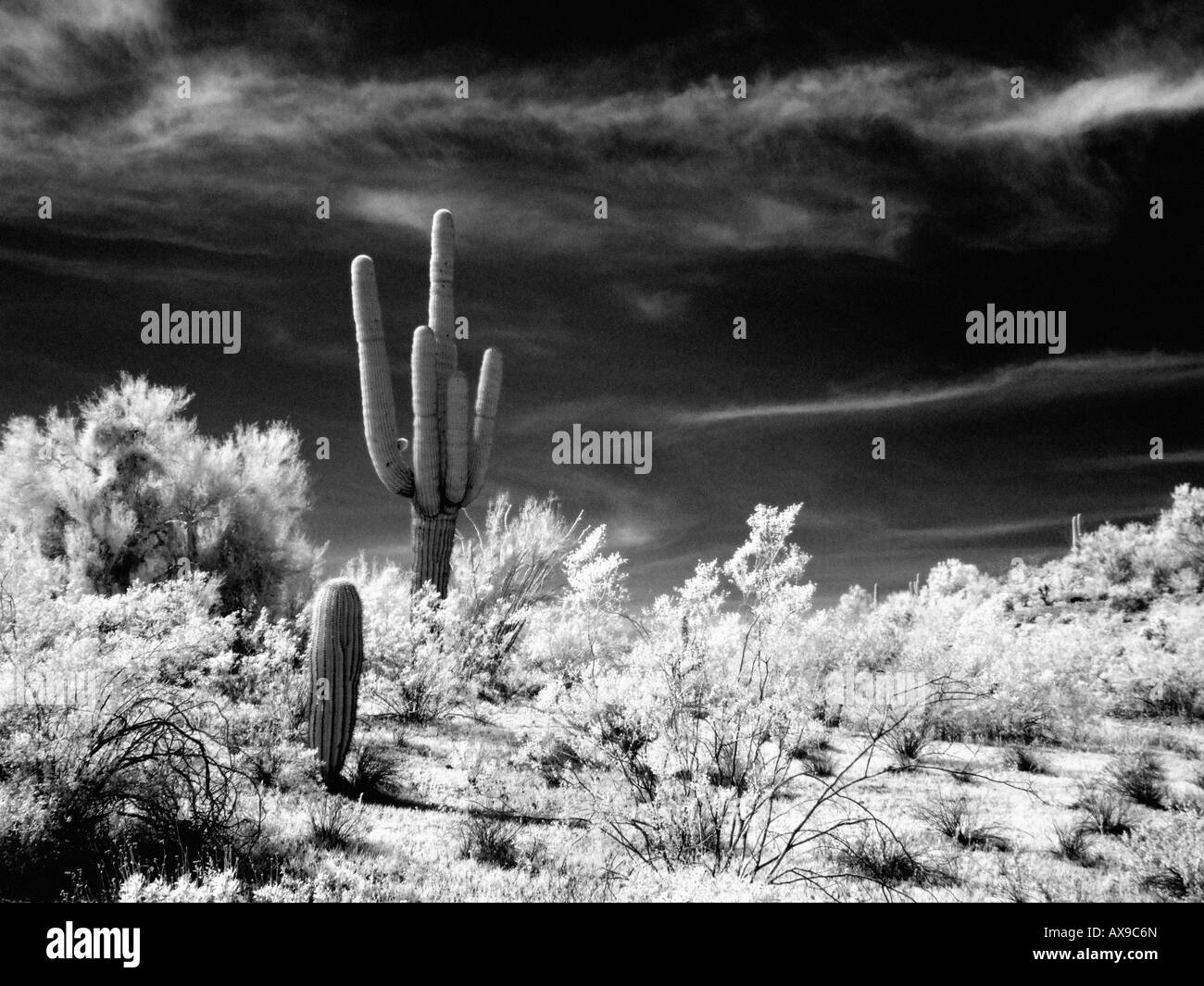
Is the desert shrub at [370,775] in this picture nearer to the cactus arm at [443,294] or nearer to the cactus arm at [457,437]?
the cactus arm at [457,437]

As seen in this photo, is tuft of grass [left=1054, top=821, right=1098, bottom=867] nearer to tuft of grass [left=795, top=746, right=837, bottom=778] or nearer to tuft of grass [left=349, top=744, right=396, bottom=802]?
tuft of grass [left=795, top=746, right=837, bottom=778]

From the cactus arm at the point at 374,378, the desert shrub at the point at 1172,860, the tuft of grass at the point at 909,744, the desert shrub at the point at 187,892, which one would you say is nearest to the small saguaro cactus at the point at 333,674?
the desert shrub at the point at 187,892

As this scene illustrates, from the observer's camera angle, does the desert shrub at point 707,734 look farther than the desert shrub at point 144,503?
No

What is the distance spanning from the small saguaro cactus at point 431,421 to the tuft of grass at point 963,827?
714 centimetres

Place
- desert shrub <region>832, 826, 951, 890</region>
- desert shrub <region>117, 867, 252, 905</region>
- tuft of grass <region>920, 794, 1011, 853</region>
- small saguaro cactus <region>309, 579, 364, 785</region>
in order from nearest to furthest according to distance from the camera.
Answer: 1. desert shrub <region>117, 867, 252, 905</region>
2. desert shrub <region>832, 826, 951, 890</region>
3. tuft of grass <region>920, 794, 1011, 853</region>
4. small saguaro cactus <region>309, 579, 364, 785</region>

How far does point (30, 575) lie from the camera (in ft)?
32.8

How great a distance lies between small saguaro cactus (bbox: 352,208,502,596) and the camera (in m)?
10.8

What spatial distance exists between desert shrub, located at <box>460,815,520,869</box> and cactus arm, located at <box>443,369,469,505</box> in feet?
20.0

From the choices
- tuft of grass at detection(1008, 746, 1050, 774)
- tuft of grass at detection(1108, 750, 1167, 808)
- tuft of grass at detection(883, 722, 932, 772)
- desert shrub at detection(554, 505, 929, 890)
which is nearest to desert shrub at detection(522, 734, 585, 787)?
desert shrub at detection(554, 505, 929, 890)

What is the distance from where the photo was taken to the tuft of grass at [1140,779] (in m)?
7.13

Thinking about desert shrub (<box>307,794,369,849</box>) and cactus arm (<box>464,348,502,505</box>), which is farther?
cactus arm (<box>464,348,502,505</box>)
